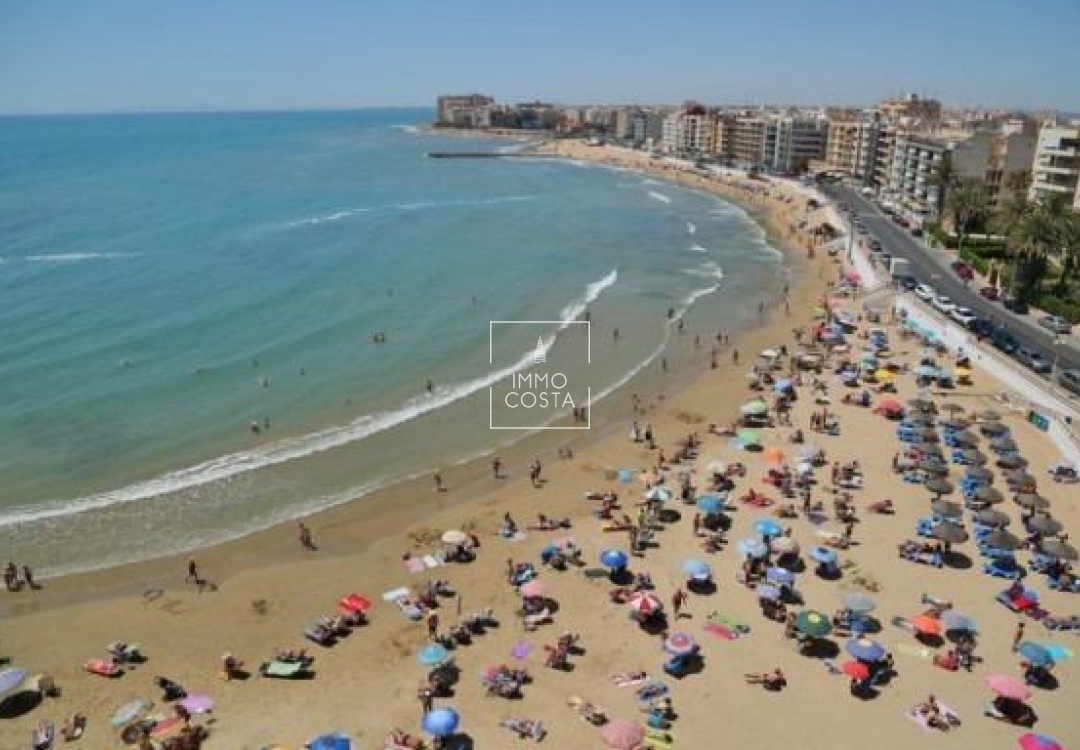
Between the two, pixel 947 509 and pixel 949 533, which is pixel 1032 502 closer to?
pixel 947 509

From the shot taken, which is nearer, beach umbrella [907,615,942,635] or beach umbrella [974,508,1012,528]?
beach umbrella [907,615,942,635]

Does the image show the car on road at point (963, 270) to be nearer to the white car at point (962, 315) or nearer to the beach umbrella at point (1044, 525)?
the white car at point (962, 315)

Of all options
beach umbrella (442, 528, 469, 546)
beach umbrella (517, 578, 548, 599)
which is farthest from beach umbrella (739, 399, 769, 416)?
beach umbrella (517, 578, 548, 599)

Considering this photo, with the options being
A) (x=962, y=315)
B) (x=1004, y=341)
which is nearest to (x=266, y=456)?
(x=1004, y=341)

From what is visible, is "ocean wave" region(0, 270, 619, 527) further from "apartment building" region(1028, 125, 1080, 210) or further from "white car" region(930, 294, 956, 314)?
"apartment building" region(1028, 125, 1080, 210)

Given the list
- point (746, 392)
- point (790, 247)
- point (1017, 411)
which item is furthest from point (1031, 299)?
point (790, 247)
